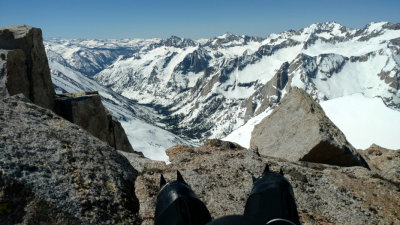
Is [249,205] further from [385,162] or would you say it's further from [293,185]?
[385,162]

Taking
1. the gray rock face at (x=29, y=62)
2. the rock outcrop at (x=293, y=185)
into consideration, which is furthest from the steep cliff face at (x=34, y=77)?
the rock outcrop at (x=293, y=185)

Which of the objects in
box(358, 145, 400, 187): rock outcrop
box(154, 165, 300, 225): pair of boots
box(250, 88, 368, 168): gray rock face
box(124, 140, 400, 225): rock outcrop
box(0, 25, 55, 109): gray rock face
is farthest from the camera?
box(0, 25, 55, 109): gray rock face

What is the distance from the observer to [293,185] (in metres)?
10.1

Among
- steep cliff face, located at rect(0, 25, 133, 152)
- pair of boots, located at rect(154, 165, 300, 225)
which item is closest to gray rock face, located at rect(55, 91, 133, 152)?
steep cliff face, located at rect(0, 25, 133, 152)

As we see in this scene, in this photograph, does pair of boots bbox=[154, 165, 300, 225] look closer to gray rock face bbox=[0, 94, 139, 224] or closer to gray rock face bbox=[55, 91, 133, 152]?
gray rock face bbox=[0, 94, 139, 224]

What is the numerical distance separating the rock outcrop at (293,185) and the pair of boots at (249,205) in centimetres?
148

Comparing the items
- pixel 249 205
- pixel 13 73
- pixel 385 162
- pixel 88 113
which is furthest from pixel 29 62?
pixel 385 162

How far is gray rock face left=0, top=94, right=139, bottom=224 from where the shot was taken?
22.8 feet

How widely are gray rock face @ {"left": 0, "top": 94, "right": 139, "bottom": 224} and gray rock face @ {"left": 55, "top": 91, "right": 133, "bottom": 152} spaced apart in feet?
48.7

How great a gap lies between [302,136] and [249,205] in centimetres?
1120

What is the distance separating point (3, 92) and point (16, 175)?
15006 millimetres

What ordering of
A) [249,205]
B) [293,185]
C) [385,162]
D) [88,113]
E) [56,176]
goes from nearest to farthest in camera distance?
[249,205]
[56,176]
[293,185]
[385,162]
[88,113]

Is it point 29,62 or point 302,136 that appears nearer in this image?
point 302,136

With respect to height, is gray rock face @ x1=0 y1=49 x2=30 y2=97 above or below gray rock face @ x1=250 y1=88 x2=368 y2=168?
above
